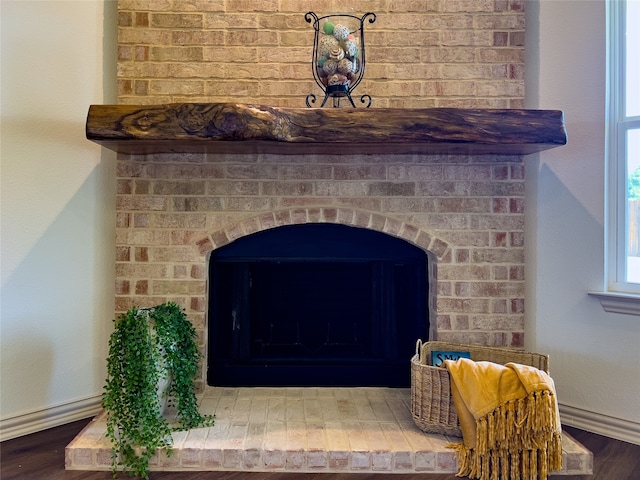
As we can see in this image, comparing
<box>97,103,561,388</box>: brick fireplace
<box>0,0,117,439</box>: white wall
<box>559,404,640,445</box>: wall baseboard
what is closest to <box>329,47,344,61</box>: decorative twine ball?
<box>97,103,561,388</box>: brick fireplace

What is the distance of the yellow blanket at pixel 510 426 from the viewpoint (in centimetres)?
169

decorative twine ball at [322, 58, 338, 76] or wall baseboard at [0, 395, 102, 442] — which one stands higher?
decorative twine ball at [322, 58, 338, 76]

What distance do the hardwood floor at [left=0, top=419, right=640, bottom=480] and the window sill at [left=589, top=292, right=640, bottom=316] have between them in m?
0.60

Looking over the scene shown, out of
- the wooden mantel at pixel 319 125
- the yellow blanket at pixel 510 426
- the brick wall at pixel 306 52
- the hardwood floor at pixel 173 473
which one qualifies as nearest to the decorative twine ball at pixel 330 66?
the brick wall at pixel 306 52

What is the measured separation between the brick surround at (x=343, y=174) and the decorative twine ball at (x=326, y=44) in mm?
212

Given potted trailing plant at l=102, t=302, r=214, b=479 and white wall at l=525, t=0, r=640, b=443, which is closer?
potted trailing plant at l=102, t=302, r=214, b=479

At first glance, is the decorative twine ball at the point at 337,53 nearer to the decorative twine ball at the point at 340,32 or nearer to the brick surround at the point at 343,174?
the decorative twine ball at the point at 340,32

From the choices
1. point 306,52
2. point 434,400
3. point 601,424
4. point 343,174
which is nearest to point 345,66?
point 306,52

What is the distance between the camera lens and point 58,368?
7.29 ft

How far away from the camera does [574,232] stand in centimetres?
226

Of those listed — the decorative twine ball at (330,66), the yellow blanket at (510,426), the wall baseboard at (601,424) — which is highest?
the decorative twine ball at (330,66)

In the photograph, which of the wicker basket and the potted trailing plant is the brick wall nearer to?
the potted trailing plant

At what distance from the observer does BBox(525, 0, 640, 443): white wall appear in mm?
2184

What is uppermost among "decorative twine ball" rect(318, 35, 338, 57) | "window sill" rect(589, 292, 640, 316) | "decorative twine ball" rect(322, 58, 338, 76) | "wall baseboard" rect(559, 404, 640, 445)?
"decorative twine ball" rect(318, 35, 338, 57)
